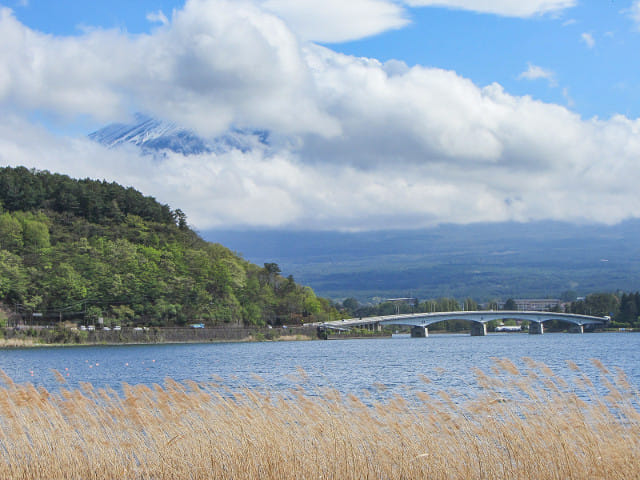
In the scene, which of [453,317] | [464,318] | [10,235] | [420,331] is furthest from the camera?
[420,331]

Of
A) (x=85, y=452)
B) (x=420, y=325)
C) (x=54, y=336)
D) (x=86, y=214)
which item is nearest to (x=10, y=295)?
(x=54, y=336)

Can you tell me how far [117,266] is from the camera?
477 ft

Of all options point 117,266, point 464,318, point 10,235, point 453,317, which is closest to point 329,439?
point 117,266

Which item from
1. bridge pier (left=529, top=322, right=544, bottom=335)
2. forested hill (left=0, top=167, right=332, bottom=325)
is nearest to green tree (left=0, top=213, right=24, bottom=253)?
forested hill (left=0, top=167, right=332, bottom=325)

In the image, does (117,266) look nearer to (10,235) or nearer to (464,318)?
(10,235)

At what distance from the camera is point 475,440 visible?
15.8 m

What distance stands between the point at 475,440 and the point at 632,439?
3.17 metres

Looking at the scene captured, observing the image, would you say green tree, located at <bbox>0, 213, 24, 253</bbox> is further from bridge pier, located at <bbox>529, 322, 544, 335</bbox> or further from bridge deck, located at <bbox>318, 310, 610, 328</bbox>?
bridge pier, located at <bbox>529, 322, 544, 335</bbox>

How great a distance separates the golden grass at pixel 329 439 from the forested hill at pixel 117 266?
393ft

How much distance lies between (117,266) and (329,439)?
135112 mm

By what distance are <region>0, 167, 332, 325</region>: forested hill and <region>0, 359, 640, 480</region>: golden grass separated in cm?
11993

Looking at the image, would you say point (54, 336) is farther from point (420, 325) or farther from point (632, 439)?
point (632, 439)

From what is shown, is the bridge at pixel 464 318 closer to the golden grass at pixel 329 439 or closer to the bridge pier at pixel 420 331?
the bridge pier at pixel 420 331

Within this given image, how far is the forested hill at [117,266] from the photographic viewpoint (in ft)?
442
